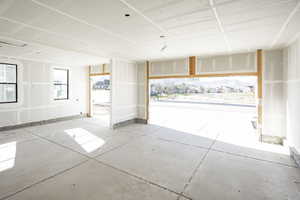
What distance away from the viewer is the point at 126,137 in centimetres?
473

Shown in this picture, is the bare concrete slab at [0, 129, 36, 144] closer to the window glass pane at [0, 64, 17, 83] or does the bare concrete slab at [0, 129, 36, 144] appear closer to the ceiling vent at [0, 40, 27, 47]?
the window glass pane at [0, 64, 17, 83]

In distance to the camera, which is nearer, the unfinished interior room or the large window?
the unfinished interior room

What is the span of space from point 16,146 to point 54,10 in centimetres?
370

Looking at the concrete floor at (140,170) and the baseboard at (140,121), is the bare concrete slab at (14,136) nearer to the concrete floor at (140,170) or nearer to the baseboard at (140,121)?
the concrete floor at (140,170)

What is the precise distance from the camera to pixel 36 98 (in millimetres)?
6105

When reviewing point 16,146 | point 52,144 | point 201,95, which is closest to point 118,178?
point 52,144

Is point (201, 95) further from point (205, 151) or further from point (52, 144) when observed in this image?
point (52, 144)

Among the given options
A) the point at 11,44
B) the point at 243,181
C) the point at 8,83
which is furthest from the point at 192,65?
the point at 8,83

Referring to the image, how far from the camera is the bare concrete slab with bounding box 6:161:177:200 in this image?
2.06m

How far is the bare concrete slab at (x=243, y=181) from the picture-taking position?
2139 mm

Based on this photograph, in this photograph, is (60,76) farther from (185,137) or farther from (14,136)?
(185,137)

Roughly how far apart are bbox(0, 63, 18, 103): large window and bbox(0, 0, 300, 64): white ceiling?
8.10 ft

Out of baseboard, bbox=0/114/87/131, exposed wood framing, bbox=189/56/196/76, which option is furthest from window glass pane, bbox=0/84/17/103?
exposed wood framing, bbox=189/56/196/76

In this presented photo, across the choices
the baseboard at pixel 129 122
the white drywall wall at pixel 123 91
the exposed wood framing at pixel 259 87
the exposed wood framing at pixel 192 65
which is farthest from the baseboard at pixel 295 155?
the white drywall wall at pixel 123 91
